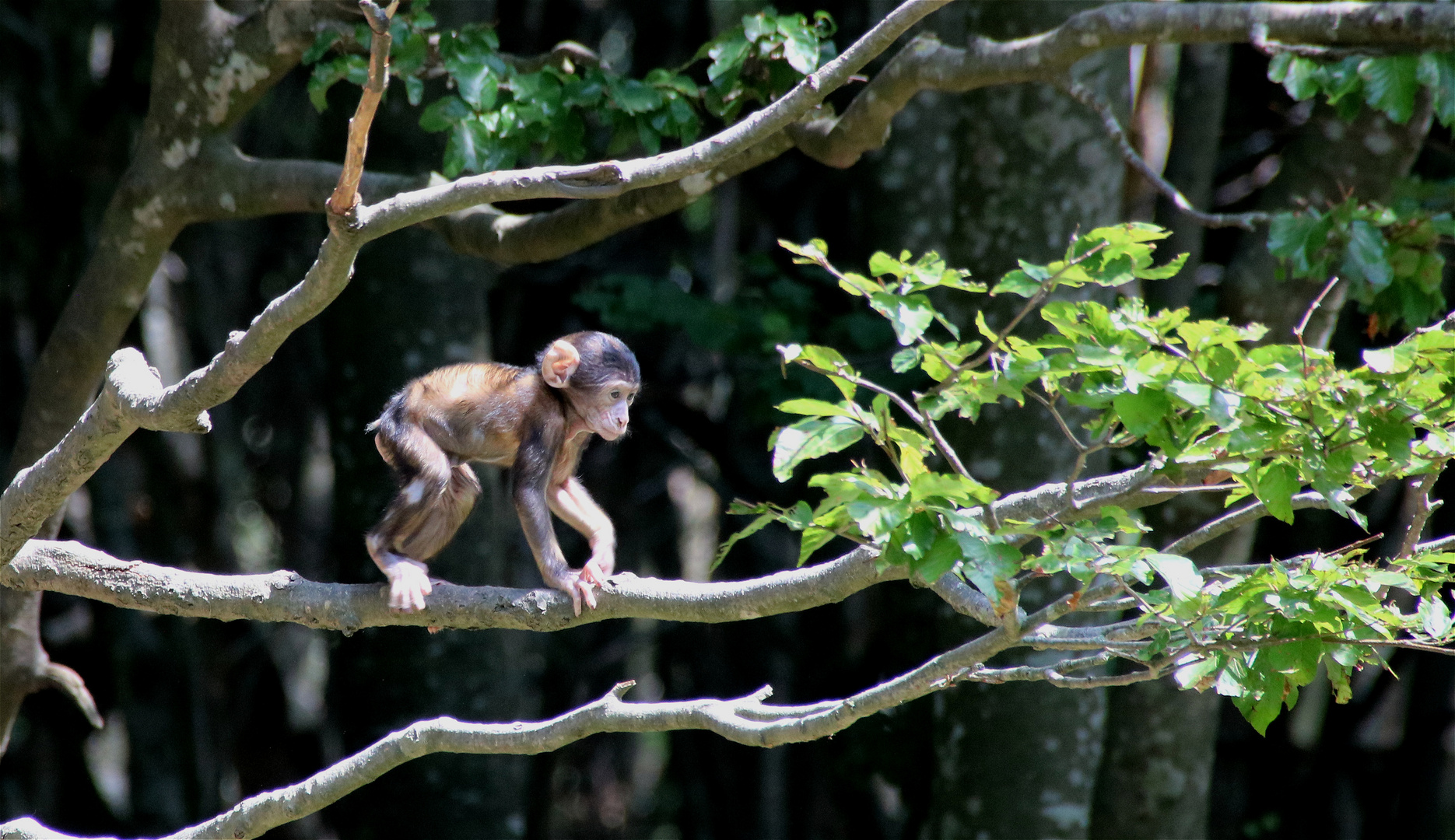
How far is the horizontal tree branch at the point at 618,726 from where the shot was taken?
107 inches

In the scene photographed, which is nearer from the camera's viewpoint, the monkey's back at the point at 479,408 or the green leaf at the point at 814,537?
the green leaf at the point at 814,537

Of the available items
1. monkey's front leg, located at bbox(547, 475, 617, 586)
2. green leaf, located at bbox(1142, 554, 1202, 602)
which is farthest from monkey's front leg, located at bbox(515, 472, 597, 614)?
green leaf, located at bbox(1142, 554, 1202, 602)

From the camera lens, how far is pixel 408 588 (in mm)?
3658

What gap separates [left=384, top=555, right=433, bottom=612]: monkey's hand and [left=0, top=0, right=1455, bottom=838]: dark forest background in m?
2.68

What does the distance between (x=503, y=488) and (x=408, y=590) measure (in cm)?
401

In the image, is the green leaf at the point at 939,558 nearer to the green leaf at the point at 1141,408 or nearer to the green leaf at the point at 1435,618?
the green leaf at the point at 1141,408

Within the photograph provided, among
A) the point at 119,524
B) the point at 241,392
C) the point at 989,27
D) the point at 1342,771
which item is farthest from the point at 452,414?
the point at 1342,771

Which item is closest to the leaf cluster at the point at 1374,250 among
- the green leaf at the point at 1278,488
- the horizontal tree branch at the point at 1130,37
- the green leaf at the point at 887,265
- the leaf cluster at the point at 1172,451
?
the horizontal tree branch at the point at 1130,37

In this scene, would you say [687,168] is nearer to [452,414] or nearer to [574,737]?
[574,737]

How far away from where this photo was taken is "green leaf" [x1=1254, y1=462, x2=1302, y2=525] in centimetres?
243

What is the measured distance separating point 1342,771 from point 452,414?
6.46m

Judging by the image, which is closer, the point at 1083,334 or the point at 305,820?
the point at 1083,334

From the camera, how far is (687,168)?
2748 millimetres

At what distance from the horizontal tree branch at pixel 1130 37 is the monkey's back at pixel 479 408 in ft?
4.62
